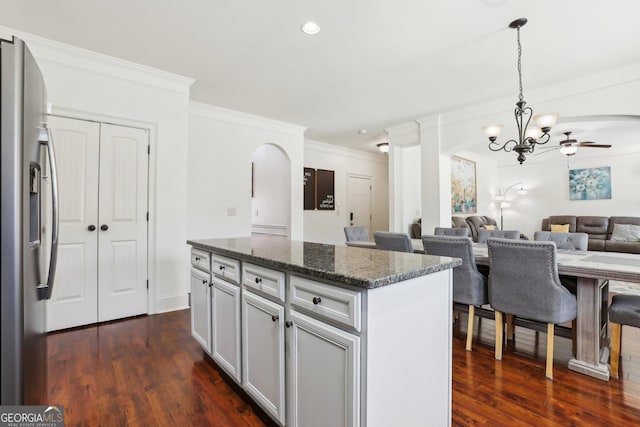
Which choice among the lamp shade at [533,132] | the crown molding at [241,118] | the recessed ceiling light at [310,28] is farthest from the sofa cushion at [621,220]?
the recessed ceiling light at [310,28]

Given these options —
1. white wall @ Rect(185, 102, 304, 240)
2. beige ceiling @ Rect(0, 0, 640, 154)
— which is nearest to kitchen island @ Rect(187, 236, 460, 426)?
beige ceiling @ Rect(0, 0, 640, 154)

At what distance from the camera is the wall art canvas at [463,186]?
22.8 feet

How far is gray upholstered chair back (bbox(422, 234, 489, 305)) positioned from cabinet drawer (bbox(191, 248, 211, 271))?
1.86m

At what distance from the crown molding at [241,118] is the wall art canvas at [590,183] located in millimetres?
6687

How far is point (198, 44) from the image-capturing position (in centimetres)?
291

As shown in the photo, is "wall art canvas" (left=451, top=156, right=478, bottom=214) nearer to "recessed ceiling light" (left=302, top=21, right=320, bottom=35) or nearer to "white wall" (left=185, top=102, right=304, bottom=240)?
"white wall" (left=185, top=102, right=304, bottom=240)

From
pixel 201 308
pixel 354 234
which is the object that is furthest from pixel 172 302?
pixel 354 234

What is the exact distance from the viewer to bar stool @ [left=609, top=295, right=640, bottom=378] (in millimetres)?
2045

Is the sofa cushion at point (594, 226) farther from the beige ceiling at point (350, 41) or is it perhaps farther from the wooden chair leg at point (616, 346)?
the wooden chair leg at point (616, 346)

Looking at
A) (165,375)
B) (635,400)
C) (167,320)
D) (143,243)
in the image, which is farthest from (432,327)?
(143,243)

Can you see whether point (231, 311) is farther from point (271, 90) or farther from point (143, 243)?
point (271, 90)

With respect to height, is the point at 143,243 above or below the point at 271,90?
below

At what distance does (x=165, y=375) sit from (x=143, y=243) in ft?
5.57

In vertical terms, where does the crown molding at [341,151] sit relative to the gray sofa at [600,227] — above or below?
above
